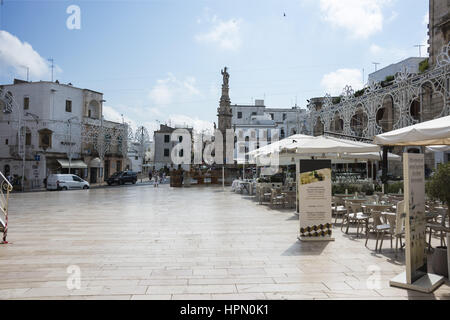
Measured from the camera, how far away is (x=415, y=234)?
4504mm

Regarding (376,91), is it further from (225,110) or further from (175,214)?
(175,214)

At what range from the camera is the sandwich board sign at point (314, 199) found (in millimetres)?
7078

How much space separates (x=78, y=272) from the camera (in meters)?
4.97

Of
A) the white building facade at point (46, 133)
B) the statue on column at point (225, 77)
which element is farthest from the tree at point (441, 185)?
the white building facade at point (46, 133)

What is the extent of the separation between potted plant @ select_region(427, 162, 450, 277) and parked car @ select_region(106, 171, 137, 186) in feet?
112

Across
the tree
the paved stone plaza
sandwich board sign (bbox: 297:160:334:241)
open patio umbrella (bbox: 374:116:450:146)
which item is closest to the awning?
the paved stone plaza

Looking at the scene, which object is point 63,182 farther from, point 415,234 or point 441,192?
point 441,192

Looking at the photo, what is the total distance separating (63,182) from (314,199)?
26.3 meters

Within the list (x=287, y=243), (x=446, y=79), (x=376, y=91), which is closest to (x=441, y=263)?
(x=287, y=243)

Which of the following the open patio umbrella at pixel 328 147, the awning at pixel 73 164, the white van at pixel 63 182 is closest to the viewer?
the open patio umbrella at pixel 328 147

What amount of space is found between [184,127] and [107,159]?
2578 cm

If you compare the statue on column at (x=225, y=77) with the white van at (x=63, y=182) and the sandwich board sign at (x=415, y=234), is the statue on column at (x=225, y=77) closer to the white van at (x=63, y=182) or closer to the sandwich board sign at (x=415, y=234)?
the white van at (x=63, y=182)

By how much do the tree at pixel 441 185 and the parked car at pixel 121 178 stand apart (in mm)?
34021

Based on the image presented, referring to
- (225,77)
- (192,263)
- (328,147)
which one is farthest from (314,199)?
(225,77)
